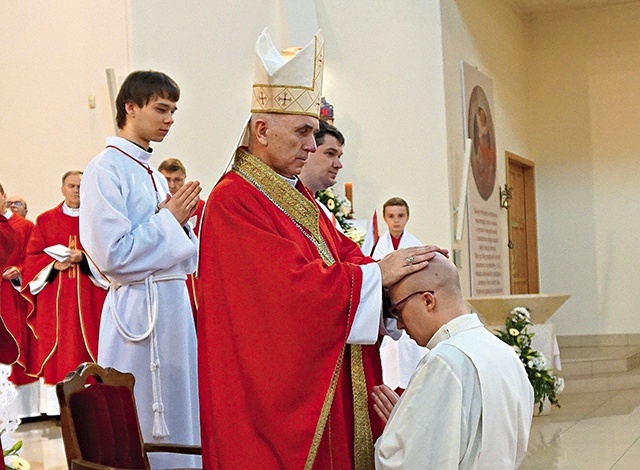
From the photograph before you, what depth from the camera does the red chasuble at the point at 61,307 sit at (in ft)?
24.6

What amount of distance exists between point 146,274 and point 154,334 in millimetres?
230

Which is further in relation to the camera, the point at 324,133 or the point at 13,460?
the point at 324,133

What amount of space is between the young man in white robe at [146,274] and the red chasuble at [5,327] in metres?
0.88

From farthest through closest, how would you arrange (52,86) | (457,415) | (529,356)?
(52,86)
(529,356)
(457,415)

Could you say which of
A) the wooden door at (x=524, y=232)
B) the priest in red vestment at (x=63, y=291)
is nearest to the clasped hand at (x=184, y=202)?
the priest in red vestment at (x=63, y=291)

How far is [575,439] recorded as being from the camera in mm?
7590

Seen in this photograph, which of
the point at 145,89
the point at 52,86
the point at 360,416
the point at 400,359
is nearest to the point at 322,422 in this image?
the point at 360,416

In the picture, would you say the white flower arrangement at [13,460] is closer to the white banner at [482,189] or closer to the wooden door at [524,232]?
Result: the white banner at [482,189]

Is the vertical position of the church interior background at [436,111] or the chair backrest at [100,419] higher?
the church interior background at [436,111]

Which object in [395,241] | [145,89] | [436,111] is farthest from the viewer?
[436,111]

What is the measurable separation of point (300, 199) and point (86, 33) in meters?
6.46

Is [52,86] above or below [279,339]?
above

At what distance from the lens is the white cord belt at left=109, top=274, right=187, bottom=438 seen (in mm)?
3605

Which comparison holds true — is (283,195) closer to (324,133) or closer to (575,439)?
(324,133)
